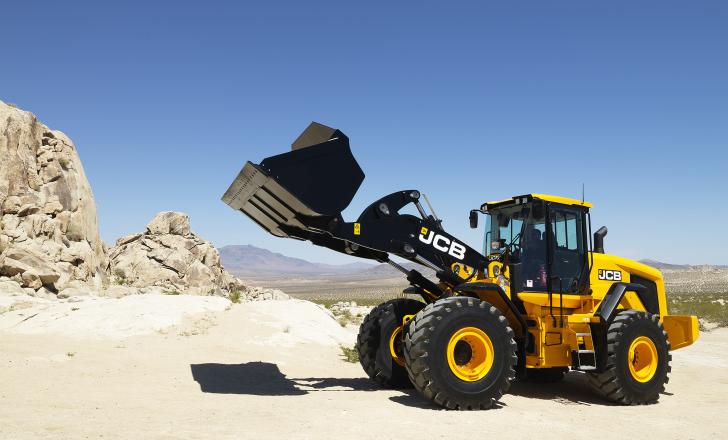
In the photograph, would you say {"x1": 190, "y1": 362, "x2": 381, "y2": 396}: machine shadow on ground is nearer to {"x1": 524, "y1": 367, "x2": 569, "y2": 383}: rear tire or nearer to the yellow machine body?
the yellow machine body

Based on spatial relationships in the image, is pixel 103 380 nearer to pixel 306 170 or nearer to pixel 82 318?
pixel 306 170

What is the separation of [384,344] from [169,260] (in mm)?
25402

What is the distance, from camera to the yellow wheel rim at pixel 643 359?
966 centimetres

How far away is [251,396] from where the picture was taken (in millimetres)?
8883

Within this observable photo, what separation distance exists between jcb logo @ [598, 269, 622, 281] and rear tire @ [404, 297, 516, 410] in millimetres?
2860

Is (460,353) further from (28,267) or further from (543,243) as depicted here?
(28,267)

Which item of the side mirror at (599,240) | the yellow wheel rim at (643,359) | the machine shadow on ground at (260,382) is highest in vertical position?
the side mirror at (599,240)

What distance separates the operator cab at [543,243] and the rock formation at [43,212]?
18.2 m

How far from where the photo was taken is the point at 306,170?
819 centimetres

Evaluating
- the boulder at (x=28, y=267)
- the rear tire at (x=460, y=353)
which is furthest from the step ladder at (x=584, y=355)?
the boulder at (x=28, y=267)

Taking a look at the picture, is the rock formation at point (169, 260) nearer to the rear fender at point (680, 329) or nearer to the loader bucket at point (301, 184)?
the loader bucket at point (301, 184)

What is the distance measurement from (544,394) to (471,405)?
2992 mm

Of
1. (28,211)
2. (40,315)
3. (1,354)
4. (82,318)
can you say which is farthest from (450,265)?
(28,211)

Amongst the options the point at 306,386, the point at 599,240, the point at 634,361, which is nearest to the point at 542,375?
the point at 634,361
